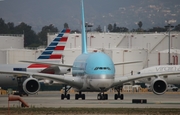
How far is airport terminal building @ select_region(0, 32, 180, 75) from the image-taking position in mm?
127938

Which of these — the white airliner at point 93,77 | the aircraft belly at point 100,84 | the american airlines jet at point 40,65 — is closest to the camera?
the aircraft belly at point 100,84

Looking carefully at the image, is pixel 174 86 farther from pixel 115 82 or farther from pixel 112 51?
pixel 115 82

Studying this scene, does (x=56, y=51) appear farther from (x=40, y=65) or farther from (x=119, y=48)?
(x=119, y=48)

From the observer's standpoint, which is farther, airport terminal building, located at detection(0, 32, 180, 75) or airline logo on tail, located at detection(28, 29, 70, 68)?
airport terminal building, located at detection(0, 32, 180, 75)

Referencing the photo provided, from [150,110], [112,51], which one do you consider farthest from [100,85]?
[112,51]

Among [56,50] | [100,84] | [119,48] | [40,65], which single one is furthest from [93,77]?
[119,48]

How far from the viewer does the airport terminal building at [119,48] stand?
12794cm

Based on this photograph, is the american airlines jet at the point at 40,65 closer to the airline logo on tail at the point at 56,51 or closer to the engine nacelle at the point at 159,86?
the airline logo on tail at the point at 56,51

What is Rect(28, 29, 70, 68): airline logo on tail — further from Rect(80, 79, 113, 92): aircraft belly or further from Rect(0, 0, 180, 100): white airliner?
Rect(80, 79, 113, 92): aircraft belly

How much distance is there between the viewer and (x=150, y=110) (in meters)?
38.2

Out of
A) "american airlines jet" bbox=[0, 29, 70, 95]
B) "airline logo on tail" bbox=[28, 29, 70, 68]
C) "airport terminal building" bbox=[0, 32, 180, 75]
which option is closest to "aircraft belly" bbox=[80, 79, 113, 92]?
"american airlines jet" bbox=[0, 29, 70, 95]

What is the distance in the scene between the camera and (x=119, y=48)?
13338 centimetres

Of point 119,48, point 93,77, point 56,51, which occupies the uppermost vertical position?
point 119,48

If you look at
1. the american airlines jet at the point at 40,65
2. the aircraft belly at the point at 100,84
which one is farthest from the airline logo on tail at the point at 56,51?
the aircraft belly at the point at 100,84
